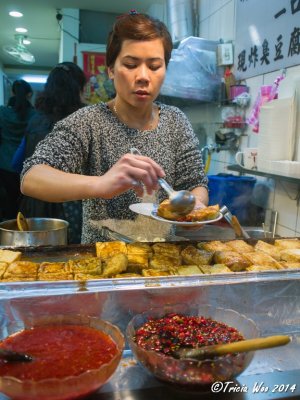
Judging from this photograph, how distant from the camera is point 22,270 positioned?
4.48 ft

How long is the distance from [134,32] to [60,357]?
1.47 m

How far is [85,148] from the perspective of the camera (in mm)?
1983

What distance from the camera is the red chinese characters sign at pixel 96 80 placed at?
19.3 feet

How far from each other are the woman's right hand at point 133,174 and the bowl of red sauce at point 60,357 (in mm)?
543

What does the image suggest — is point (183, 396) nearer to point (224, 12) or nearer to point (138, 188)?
point (138, 188)

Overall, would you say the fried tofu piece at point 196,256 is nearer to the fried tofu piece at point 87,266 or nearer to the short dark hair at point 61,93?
the fried tofu piece at point 87,266

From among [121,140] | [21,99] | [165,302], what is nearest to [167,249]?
[165,302]

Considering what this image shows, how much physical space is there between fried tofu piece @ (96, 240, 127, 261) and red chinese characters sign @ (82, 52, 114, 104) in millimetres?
4231

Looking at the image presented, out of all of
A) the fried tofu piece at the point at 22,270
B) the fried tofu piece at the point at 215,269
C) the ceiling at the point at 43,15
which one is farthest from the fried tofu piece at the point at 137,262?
the ceiling at the point at 43,15

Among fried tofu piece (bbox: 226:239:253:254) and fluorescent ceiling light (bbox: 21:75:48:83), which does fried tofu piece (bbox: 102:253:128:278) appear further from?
fluorescent ceiling light (bbox: 21:75:48:83)

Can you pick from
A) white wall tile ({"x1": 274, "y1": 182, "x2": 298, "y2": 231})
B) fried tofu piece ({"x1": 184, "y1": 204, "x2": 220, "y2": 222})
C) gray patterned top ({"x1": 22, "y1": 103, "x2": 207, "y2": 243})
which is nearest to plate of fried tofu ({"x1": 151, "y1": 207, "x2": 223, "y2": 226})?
fried tofu piece ({"x1": 184, "y1": 204, "x2": 220, "y2": 222})

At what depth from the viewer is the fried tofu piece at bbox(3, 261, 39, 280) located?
4.34 ft

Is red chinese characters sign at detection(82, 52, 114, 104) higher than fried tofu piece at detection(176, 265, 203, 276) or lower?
higher

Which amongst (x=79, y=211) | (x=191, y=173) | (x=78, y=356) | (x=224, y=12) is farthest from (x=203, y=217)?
(x=224, y=12)
